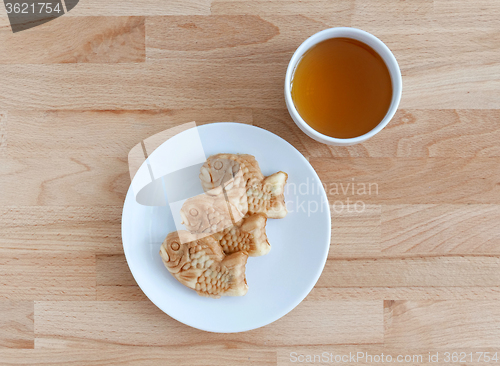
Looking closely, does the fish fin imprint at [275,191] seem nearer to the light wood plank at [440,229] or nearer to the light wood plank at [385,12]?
the light wood plank at [440,229]

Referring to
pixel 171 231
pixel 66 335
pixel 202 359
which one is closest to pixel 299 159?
pixel 171 231

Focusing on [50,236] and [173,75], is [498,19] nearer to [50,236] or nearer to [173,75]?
[173,75]

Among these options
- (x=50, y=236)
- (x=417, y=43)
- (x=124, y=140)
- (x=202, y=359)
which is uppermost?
(x=417, y=43)

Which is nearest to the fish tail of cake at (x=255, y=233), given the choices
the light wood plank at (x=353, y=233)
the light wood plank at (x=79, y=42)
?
the light wood plank at (x=353, y=233)

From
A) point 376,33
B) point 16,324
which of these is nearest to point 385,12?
point 376,33

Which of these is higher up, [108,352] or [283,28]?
[283,28]

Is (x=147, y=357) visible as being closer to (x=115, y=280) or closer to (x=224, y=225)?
(x=115, y=280)

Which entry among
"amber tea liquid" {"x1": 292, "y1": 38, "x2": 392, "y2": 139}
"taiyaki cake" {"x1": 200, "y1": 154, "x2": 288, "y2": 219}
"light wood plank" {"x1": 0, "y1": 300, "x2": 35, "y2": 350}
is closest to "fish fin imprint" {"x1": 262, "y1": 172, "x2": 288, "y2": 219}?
"taiyaki cake" {"x1": 200, "y1": 154, "x2": 288, "y2": 219}

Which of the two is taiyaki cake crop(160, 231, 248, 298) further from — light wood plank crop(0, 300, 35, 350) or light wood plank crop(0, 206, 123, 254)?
light wood plank crop(0, 300, 35, 350)
